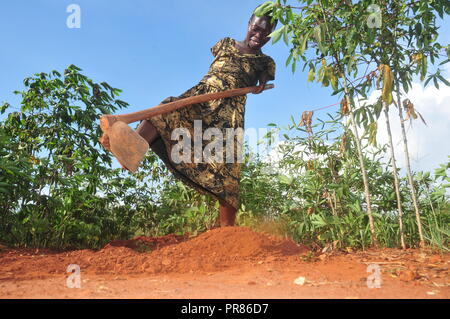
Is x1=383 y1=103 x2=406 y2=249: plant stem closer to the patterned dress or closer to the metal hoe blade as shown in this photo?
the patterned dress

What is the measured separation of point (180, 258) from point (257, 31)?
2255 millimetres

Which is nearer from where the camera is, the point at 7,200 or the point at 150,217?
the point at 7,200

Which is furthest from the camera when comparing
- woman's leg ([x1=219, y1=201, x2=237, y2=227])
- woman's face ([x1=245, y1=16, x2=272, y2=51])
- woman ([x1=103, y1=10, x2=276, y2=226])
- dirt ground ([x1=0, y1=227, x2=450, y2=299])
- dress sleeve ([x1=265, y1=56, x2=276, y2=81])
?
dress sleeve ([x1=265, y1=56, x2=276, y2=81])

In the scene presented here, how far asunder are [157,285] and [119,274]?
0.55 meters

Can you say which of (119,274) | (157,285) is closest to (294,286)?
(157,285)

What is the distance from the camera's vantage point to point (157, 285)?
1626mm

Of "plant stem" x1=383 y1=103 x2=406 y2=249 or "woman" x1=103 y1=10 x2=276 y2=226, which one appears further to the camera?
"woman" x1=103 y1=10 x2=276 y2=226

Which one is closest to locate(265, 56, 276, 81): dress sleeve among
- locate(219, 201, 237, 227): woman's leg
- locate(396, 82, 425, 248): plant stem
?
locate(396, 82, 425, 248): plant stem

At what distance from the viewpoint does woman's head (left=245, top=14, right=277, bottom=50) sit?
3.25 metres

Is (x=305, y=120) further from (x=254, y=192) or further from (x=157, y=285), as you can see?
(x=157, y=285)

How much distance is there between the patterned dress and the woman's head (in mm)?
182

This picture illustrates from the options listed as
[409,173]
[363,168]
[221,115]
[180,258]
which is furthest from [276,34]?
[180,258]

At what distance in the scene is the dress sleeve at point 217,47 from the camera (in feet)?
10.8

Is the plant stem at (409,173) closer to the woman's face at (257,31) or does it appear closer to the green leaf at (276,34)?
the green leaf at (276,34)
